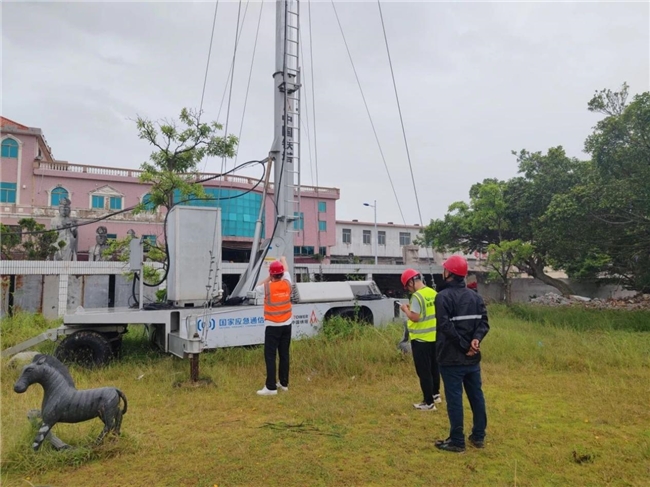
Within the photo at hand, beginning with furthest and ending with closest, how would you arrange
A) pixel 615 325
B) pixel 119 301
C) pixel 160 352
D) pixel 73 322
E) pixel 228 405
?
pixel 119 301 → pixel 615 325 → pixel 160 352 → pixel 73 322 → pixel 228 405

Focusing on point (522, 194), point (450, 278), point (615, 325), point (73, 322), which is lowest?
point (615, 325)

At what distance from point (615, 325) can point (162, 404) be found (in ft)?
42.1

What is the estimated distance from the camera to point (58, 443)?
3543 mm

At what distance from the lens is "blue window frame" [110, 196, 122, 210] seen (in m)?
30.5

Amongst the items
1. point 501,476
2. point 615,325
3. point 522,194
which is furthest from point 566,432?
point 522,194

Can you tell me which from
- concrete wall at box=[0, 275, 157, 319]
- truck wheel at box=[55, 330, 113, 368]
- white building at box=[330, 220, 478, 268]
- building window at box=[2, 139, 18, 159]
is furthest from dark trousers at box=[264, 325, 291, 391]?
A: white building at box=[330, 220, 478, 268]

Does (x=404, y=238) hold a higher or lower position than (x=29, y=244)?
higher

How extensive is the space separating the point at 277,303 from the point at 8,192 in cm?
2991

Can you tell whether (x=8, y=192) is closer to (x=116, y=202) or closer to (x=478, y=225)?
(x=116, y=202)

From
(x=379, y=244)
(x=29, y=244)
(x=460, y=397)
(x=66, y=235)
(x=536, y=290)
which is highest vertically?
(x=379, y=244)

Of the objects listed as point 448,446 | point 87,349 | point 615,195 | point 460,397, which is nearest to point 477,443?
point 448,446

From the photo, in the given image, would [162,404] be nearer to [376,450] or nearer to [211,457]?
[211,457]

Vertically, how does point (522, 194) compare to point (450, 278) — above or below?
above

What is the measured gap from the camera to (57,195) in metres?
29.3
